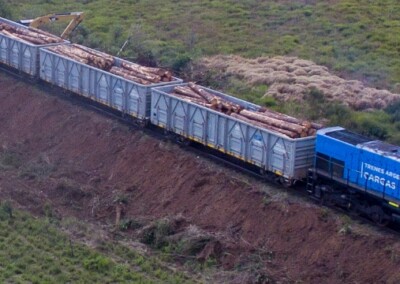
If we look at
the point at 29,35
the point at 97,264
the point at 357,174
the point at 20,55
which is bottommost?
the point at 97,264

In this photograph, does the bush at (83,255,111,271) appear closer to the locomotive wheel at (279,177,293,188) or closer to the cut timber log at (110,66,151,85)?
the locomotive wheel at (279,177,293,188)

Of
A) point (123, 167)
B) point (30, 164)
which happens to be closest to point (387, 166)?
point (123, 167)

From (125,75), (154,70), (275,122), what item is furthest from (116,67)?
(275,122)

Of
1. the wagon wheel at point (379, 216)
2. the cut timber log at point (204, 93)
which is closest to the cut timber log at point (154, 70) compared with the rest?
the cut timber log at point (204, 93)

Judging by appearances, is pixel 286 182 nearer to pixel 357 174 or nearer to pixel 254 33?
pixel 357 174

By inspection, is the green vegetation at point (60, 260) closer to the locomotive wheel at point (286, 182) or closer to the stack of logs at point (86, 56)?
the locomotive wheel at point (286, 182)

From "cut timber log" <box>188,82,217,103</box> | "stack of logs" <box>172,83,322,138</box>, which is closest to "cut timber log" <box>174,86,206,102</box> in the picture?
"stack of logs" <box>172,83,322,138</box>
